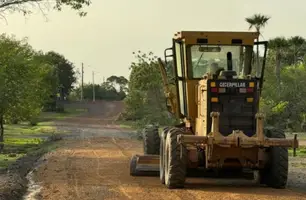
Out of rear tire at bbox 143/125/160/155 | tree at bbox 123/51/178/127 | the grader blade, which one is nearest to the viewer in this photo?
the grader blade

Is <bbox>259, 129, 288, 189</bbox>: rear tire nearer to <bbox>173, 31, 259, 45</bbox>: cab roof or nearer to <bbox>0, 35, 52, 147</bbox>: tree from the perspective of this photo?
<bbox>173, 31, 259, 45</bbox>: cab roof

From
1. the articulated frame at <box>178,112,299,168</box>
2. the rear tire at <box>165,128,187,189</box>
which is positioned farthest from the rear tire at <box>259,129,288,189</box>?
the rear tire at <box>165,128,187,189</box>

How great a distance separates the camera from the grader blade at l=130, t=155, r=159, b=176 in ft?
56.9

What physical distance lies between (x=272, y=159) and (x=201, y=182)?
2.26 meters

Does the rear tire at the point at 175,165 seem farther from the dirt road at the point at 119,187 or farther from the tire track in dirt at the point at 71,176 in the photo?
the tire track in dirt at the point at 71,176

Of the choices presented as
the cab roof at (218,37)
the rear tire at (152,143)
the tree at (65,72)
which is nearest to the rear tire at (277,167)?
the cab roof at (218,37)

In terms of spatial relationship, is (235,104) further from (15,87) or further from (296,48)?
(296,48)

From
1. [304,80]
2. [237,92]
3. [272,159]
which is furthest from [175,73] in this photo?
[304,80]

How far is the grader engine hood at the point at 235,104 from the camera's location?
1488cm

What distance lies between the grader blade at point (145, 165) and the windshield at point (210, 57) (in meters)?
2.80

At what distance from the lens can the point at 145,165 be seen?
17578 millimetres

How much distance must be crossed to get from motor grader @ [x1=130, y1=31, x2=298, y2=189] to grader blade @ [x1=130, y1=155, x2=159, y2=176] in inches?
11.9

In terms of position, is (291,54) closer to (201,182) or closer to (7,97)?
(7,97)

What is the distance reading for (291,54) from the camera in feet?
243
